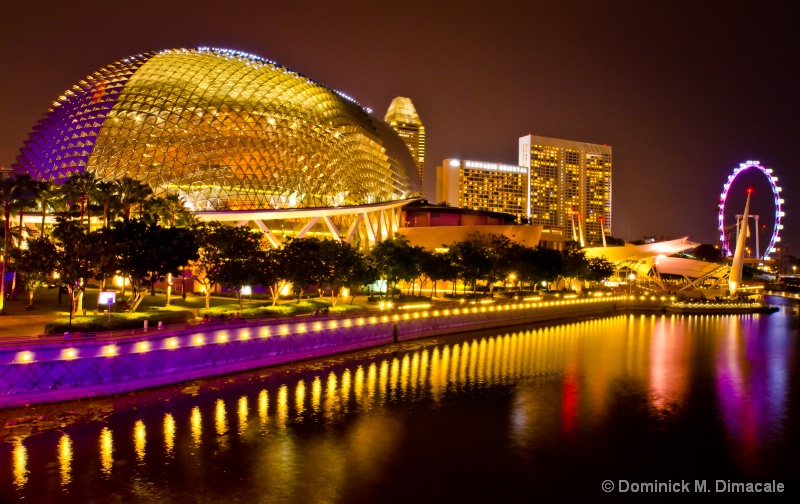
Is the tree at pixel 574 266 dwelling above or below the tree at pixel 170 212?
below

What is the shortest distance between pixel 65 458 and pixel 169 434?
3.35 meters

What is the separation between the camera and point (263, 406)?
26312mm

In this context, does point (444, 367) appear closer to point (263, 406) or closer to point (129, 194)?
point (263, 406)

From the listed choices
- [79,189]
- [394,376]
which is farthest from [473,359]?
[79,189]

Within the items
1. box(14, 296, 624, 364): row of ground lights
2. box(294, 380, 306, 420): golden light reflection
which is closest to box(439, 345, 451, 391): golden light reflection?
box(14, 296, 624, 364): row of ground lights

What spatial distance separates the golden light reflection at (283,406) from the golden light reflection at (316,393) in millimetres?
1052

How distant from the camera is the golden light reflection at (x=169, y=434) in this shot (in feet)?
68.4

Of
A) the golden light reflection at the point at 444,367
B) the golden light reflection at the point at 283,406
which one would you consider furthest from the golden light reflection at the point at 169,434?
the golden light reflection at the point at 444,367

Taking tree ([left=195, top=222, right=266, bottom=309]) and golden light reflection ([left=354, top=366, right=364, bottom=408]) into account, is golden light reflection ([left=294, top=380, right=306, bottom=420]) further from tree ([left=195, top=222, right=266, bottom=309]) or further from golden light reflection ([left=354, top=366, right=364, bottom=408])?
tree ([left=195, top=222, right=266, bottom=309])

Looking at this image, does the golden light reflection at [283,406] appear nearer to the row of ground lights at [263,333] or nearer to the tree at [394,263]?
the row of ground lights at [263,333]

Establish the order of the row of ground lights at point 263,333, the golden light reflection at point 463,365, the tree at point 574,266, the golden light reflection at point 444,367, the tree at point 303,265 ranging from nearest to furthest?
the row of ground lights at point 263,333 < the golden light reflection at point 444,367 < the golden light reflection at point 463,365 < the tree at point 303,265 < the tree at point 574,266

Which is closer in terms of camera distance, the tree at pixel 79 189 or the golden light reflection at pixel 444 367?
the golden light reflection at pixel 444 367

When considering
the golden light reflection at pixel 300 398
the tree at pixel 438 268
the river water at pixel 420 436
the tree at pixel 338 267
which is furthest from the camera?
the tree at pixel 438 268

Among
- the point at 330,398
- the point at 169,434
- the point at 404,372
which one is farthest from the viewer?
the point at 404,372
